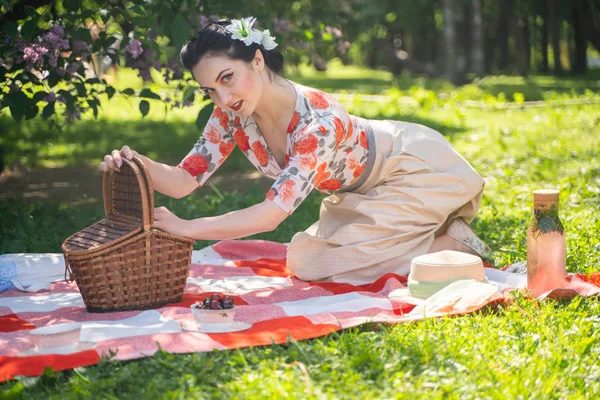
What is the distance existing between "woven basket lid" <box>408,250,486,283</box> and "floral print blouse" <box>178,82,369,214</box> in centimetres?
59

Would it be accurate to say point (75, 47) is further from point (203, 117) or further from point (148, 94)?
point (203, 117)

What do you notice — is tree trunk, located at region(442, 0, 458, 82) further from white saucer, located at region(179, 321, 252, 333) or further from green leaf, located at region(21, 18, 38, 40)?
white saucer, located at region(179, 321, 252, 333)

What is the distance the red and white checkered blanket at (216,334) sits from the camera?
2830 mm

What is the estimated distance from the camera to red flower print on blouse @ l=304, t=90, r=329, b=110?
3.69 meters

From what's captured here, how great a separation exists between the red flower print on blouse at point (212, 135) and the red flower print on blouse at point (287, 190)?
0.74 m

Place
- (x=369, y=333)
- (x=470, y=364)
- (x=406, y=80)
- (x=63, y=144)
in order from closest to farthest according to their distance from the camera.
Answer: (x=470, y=364) → (x=369, y=333) → (x=63, y=144) → (x=406, y=80)

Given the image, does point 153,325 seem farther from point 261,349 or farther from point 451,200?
point 451,200

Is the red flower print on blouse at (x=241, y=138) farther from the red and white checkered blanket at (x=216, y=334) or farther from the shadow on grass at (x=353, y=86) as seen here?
the shadow on grass at (x=353, y=86)

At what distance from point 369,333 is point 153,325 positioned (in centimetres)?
83

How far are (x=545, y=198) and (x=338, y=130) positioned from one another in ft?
3.10

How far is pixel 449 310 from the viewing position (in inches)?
129

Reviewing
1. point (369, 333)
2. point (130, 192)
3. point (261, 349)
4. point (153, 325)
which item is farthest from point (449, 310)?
point (130, 192)

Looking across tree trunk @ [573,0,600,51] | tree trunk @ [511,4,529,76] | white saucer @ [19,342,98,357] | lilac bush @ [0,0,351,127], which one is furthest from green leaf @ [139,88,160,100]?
tree trunk @ [511,4,529,76]

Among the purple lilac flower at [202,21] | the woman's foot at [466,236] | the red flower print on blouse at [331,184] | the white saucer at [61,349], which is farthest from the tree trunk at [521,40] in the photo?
the white saucer at [61,349]
